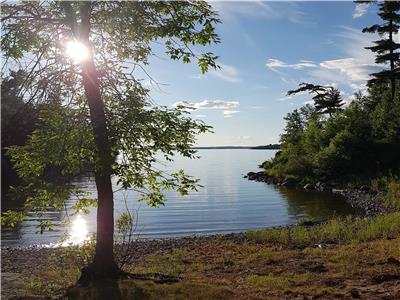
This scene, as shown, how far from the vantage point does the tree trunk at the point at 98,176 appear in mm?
10078

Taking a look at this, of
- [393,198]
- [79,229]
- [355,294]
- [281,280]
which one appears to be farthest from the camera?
[393,198]

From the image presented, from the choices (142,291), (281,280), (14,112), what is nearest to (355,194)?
(281,280)

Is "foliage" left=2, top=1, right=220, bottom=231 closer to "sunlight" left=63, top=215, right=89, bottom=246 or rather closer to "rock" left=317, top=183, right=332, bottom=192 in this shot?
"sunlight" left=63, top=215, right=89, bottom=246

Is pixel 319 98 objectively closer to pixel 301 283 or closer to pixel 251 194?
pixel 251 194

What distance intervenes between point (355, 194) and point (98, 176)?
39.0 meters

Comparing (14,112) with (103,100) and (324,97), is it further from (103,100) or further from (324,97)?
(324,97)

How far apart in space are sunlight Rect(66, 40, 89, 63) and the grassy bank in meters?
5.34

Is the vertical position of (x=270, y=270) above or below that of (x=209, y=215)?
above

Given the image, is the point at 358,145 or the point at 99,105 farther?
the point at 358,145

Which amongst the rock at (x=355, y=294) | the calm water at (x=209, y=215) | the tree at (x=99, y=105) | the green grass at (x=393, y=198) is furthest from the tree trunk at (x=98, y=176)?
the green grass at (x=393, y=198)

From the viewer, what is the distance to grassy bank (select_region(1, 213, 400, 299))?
9711 millimetres

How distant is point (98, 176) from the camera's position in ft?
36.0

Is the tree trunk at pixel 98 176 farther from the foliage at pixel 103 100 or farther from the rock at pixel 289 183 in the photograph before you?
the rock at pixel 289 183

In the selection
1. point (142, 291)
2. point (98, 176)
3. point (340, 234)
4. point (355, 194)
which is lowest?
point (340, 234)
